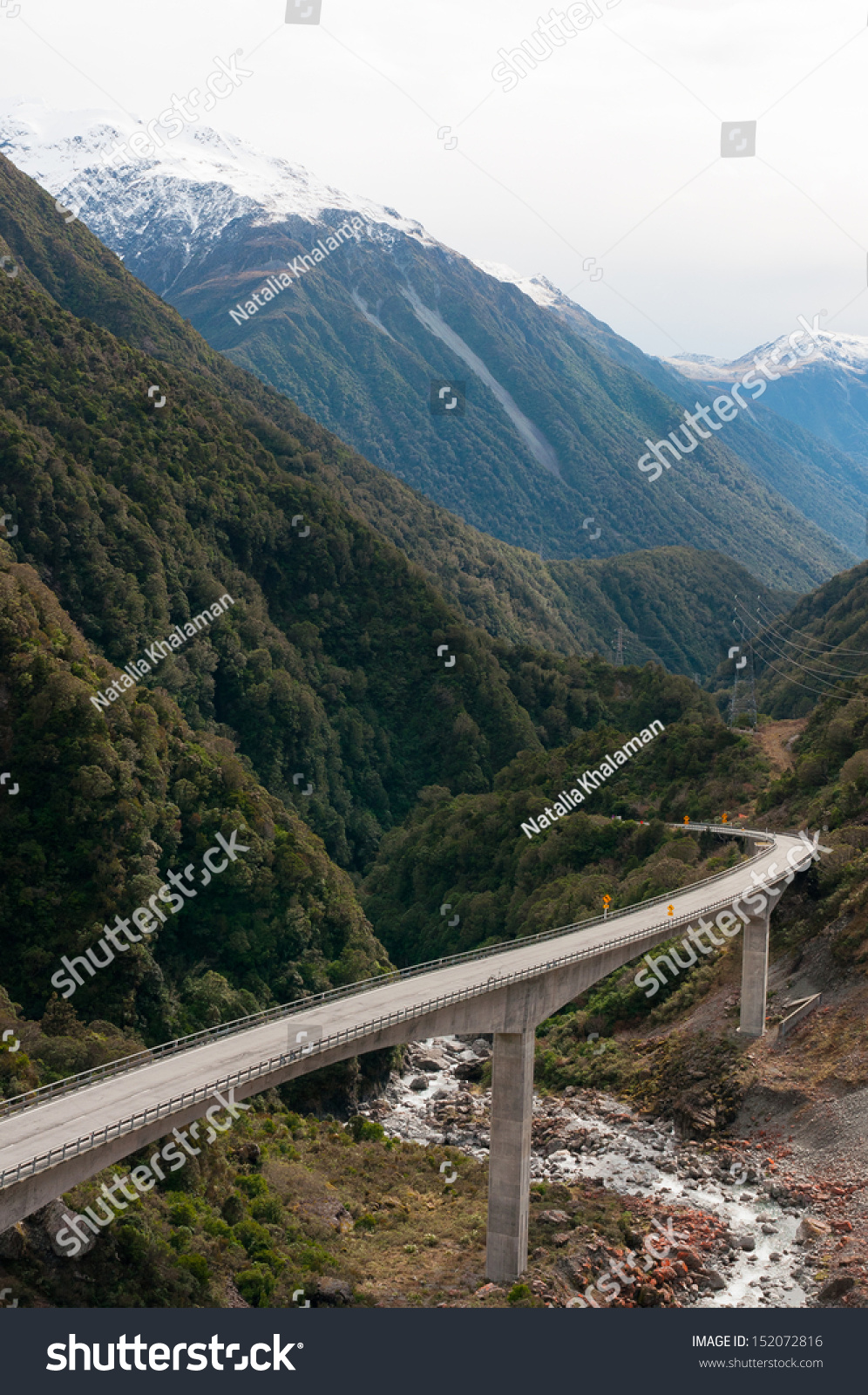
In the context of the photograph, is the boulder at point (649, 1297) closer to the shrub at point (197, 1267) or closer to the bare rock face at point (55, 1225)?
the shrub at point (197, 1267)

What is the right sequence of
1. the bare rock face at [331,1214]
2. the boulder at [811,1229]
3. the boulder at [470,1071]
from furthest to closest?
the boulder at [470,1071], the bare rock face at [331,1214], the boulder at [811,1229]

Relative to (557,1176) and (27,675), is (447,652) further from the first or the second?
(557,1176)

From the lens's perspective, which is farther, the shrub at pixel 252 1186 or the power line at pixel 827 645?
the power line at pixel 827 645

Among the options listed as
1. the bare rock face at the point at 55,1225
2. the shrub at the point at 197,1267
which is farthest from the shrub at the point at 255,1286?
the bare rock face at the point at 55,1225

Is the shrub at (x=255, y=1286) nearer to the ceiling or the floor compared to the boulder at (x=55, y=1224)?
nearer to the floor

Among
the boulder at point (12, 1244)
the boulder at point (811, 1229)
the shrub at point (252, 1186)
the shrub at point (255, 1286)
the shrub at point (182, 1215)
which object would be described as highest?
the shrub at point (252, 1186)

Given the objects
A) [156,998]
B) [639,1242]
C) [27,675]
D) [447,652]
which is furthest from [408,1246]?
[447,652]

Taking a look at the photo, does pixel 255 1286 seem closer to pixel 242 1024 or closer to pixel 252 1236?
pixel 252 1236

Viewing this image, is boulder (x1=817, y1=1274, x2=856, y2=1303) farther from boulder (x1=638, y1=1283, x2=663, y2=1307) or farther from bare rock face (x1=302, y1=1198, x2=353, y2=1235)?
bare rock face (x1=302, y1=1198, x2=353, y2=1235)
